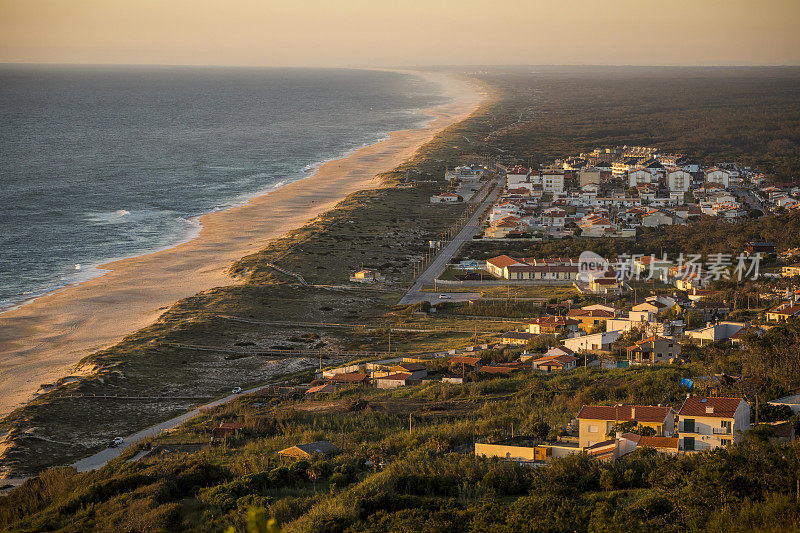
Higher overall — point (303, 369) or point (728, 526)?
point (728, 526)

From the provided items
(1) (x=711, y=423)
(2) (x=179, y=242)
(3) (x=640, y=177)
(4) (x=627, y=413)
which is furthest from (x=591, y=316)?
(3) (x=640, y=177)

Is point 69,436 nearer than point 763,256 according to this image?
Yes

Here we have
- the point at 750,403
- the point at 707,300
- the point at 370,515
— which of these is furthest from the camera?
the point at 707,300

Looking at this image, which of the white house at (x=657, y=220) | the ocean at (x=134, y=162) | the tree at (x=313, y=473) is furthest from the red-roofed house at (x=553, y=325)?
the white house at (x=657, y=220)

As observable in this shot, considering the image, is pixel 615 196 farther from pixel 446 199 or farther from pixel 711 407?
pixel 711 407

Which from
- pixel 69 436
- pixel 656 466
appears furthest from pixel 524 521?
pixel 69 436

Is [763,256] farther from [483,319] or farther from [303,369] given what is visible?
[303,369]

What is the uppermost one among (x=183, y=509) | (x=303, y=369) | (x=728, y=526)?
(x=728, y=526)
